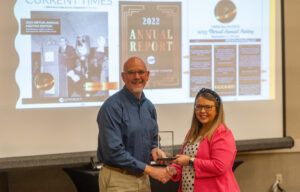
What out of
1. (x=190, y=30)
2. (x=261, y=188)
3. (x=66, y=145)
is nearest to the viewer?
(x=66, y=145)

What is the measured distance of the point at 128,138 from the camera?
248 centimetres

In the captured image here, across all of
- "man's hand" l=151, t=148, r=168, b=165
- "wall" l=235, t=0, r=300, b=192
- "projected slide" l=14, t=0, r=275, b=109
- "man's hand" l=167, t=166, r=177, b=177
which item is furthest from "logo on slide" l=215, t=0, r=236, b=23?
"man's hand" l=167, t=166, r=177, b=177

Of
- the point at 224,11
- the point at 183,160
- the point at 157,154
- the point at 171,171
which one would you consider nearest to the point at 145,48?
the point at 224,11

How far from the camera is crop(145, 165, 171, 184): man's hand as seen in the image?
Answer: 2.46 metres

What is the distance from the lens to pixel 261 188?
4.55m

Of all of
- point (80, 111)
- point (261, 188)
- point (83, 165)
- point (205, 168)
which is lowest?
point (261, 188)

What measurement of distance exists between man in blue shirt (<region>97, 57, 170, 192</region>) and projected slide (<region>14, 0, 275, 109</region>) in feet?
3.81

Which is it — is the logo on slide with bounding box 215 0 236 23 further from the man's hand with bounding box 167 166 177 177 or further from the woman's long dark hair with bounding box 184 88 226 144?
the man's hand with bounding box 167 166 177 177

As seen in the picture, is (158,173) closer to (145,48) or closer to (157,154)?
(157,154)

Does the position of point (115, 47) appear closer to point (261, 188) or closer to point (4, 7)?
point (4, 7)

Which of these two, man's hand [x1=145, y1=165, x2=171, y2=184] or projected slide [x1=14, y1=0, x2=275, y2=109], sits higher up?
projected slide [x1=14, y1=0, x2=275, y2=109]

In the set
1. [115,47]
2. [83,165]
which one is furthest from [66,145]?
[115,47]

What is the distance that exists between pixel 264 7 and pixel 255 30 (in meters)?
0.24

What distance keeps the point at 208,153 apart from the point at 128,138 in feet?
1.56
